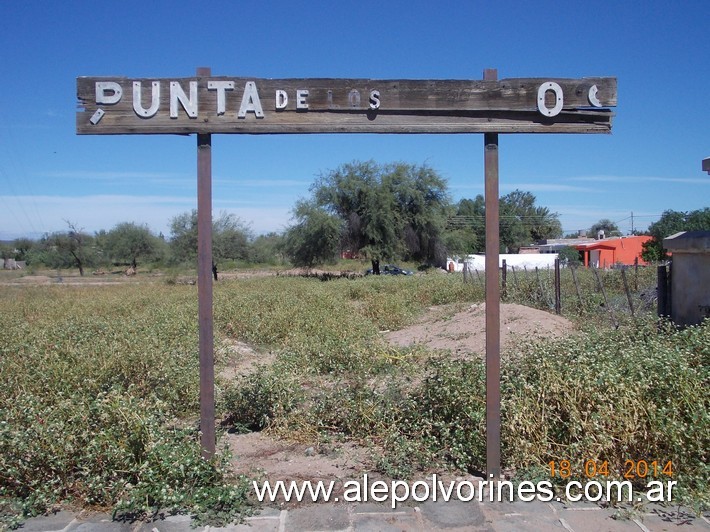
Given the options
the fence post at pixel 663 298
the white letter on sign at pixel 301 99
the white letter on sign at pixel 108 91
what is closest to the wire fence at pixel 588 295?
the fence post at pixel 663 298

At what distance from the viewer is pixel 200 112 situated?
12.9ft

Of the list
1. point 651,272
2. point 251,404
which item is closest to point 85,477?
point 251,404

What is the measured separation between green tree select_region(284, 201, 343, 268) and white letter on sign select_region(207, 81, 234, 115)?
31079mm

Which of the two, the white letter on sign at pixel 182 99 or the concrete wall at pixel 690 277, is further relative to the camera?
the concrete wall at pixel 690 277

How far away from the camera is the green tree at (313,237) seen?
35.3 metres

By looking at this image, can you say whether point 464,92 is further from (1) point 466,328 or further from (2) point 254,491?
(1) point 466,328

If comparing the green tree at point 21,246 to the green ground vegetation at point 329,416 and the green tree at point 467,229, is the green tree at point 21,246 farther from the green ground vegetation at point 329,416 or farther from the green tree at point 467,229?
the green ground vegetation at point 329,416

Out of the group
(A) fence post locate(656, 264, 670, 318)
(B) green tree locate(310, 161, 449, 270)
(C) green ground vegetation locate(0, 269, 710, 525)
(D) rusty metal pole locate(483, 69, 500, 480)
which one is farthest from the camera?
(B) green tree locate(310, 161, 449, 270)

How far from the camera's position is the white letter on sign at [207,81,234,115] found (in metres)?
3.92

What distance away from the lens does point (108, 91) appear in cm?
390

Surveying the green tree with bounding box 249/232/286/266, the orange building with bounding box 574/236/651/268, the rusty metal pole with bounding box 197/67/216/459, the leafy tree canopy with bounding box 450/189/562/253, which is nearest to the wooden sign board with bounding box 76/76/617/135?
the rusty metal pole with bounding box 197/67/216/459

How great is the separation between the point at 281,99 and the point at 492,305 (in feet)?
6.27
